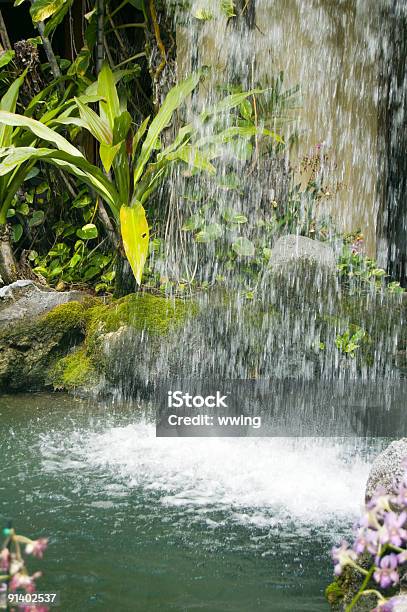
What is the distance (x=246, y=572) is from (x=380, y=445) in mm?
1796

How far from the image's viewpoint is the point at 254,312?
4785 mm

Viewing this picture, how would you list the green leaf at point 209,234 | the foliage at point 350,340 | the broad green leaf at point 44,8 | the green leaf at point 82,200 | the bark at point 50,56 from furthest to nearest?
the green leaf at point 82,200 < the bark at point 50,56 < the broad green leaf at point 44,8 < the green leaf at point 209,234 < the foliage at point 350,340

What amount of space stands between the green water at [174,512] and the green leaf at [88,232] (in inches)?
82.8

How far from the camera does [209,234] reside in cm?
556

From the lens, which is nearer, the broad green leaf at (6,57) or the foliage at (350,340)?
the foliage at (350,340)

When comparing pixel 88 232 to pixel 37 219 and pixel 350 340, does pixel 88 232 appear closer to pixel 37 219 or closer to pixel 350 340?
pixel 37 219

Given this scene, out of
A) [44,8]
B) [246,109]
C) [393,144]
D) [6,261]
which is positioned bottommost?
[6,261]

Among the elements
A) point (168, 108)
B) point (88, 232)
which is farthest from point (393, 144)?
point (88, 232)

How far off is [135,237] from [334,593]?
9.98 feet

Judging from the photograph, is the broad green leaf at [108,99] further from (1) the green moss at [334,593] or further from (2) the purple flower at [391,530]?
(2) the purple flower at [391,530]

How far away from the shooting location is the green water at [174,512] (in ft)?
7.59

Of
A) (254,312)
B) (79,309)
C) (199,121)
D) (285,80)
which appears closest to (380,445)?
(254,312)

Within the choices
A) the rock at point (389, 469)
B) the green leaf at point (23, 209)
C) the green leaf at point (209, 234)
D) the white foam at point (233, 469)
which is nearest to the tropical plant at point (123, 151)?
the green leaf at point (209, 234)

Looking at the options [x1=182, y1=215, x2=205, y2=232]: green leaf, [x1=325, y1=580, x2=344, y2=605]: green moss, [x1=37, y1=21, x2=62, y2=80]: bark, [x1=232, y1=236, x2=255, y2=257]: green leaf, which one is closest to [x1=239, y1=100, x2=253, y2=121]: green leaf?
[x1=182, y1=215, x2=205, y2=232]: green leaf
